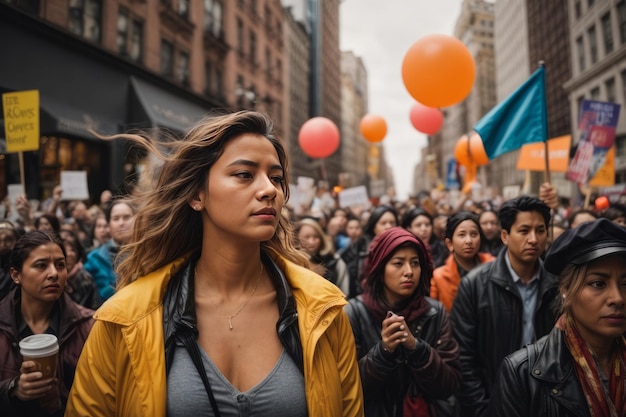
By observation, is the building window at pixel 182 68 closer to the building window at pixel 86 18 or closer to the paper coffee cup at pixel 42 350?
the building window at pixel 86 18

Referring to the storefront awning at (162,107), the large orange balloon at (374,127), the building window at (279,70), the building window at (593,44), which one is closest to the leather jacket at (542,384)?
the large orange balloon at (374,127)

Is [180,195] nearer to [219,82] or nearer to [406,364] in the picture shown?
[406,364]

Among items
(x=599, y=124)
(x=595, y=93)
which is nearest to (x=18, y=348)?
(x=599, y=124)

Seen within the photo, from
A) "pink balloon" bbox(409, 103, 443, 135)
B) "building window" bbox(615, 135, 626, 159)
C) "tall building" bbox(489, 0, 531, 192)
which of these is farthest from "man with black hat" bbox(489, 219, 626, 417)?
"tall building" bbox(489, 0, 531, 192)

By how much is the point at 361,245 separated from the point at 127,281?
17.5 feet

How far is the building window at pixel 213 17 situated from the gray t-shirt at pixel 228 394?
24.9 meters

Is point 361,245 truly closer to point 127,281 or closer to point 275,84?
point 127,281

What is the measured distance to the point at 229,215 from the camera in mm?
2018

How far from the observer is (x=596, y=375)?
2162mm

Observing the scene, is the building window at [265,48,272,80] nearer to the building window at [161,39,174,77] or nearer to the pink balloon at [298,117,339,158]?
the building window at [161,39,174,77]

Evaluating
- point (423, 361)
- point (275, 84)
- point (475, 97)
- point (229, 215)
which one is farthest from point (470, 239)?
point (475, 97)

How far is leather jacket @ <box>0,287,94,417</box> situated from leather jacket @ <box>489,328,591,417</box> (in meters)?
2.57

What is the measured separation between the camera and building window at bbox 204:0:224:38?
80.3 feet

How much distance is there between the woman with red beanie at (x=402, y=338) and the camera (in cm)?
277
